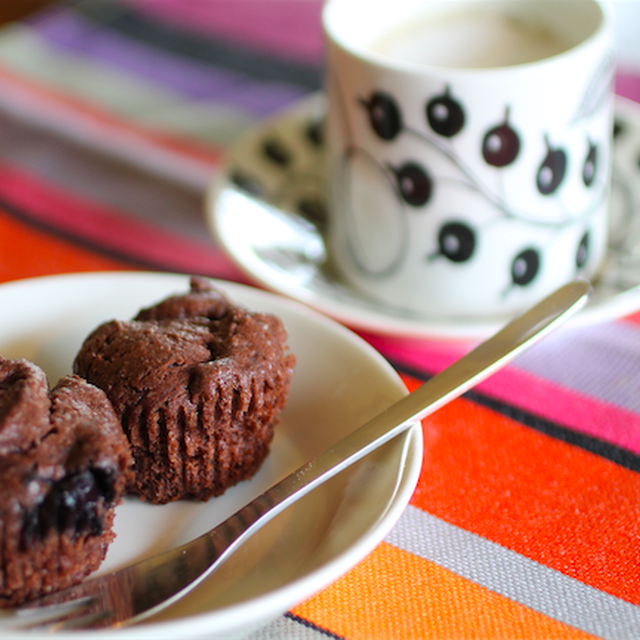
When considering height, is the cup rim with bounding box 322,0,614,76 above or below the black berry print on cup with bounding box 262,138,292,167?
above

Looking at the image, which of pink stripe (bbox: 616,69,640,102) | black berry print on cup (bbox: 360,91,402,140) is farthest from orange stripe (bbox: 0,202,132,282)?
pink stripe (bbox: 616,69,640,102)

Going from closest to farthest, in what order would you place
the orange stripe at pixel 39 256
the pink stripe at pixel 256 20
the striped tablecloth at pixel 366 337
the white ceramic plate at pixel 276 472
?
the white ceramic plate at pixel 276 472, the striped tablecloth at pixel 366 337, the orange stripe at pixel 39 256, the pink stripe at pixel 256 20

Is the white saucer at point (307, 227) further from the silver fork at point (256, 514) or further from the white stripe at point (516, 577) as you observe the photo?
the white stripe at point (516, 577)

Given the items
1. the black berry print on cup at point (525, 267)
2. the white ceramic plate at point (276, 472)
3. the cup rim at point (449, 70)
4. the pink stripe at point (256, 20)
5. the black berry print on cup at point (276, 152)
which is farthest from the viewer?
the pink stripe at point (256, 20)

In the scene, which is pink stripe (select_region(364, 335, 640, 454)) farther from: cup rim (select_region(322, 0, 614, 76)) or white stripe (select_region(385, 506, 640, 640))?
cup rim (select_region(322, 0, 614, 76))

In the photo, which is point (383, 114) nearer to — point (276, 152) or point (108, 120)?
point (276, 152)

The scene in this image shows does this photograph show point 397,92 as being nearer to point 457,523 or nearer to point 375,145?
point 375,145

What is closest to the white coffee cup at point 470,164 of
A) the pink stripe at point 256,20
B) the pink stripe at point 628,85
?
the pink stripe at point 628,85
